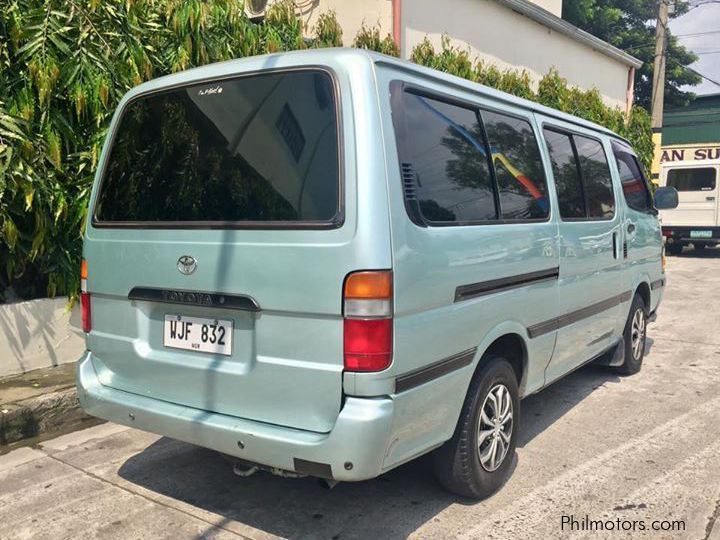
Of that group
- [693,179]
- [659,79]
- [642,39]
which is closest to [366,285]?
[693,179]

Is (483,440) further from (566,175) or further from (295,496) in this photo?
(566,175)

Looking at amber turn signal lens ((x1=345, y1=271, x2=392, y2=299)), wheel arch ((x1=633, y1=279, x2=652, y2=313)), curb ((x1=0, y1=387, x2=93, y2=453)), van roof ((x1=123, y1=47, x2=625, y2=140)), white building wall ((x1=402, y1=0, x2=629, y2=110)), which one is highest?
white building wall ((x1=402, y1=0, x2=629, y2=110))

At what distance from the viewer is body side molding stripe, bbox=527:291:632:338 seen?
359 cm

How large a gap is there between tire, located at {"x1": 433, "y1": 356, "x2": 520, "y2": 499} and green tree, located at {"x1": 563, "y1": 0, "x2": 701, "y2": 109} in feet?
89.2

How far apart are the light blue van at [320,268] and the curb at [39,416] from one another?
127 centimetres

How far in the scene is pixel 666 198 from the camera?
603 cm

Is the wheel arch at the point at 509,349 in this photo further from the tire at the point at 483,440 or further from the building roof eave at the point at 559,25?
the building roof eave at the point at 559,25

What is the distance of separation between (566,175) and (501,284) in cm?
129

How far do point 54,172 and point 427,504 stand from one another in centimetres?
355

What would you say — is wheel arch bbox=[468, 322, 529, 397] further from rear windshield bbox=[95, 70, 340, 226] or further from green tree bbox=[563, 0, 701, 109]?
green tree bbox=[563, 0, 701, 109]

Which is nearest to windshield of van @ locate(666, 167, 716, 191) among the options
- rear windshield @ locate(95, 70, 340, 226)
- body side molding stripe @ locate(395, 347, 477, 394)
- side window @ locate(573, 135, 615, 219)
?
side window @ locate(573, 135, 615, 219)

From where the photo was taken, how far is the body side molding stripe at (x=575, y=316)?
3.59 metres

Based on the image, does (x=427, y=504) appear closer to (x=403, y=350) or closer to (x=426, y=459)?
(x=426, y=459)

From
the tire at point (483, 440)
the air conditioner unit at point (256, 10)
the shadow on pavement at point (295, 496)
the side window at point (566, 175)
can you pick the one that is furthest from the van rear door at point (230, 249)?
the air conditioner unit at point (256, 10)
